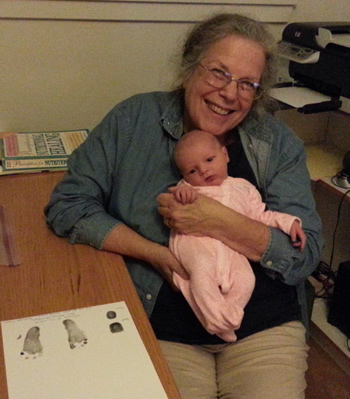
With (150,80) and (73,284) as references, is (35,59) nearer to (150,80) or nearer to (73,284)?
(150,80)

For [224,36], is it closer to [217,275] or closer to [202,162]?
[202,162]

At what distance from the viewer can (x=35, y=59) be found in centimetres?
181

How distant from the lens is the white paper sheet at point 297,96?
1767 millimetres

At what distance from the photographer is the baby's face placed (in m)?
1.21

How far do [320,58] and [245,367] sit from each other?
124 centimetres

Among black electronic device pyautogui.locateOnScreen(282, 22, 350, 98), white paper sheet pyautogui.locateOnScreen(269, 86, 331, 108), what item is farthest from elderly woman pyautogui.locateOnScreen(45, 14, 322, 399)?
black electronic device pyautogui.locateOnScreen(282, 22, 350, 98)

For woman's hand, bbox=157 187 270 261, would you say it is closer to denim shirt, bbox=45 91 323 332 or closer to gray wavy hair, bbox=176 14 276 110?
denim shirt, bbox=45 91 323 332

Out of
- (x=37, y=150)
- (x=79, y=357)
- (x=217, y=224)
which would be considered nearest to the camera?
(x=79, y=357)

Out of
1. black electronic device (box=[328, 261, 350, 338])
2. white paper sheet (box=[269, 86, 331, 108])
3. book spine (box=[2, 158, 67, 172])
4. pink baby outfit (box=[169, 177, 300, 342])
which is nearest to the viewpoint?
pink baby outfit (box=[169, 177, 300, 342])

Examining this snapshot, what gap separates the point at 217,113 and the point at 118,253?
0.47m

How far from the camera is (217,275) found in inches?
44.3

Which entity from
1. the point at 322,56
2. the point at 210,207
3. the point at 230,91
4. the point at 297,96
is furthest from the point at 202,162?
the point at 322,56

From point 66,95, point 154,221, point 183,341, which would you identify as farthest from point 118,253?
point 66,95

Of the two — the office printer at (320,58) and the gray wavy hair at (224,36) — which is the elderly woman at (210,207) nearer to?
the gray wavy hair at (224,36)
